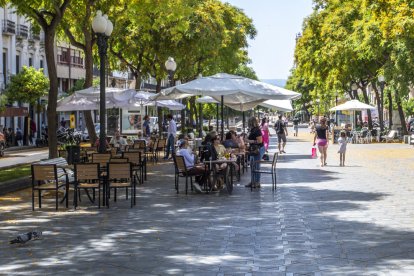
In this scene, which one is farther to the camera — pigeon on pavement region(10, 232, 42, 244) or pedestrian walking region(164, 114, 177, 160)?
pedestrian walking region(164, 114, 177, 160)

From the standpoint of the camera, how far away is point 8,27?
55.9 meters

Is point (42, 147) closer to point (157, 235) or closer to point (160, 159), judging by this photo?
point (160, 159)

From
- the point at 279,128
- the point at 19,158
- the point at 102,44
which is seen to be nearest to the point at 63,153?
the point at 102,44

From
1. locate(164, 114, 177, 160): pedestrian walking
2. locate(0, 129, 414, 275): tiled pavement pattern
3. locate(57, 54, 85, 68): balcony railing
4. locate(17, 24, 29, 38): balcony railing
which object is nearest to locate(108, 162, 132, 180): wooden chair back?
locate(0, 129, 414, 275): tiled pavement pattern

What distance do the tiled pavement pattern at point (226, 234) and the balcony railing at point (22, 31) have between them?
42210 millimetres

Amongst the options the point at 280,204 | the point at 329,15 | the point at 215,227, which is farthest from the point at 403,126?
the point at 215,227

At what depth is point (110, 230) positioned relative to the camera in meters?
11.9

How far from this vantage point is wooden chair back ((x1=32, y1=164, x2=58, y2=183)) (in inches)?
581

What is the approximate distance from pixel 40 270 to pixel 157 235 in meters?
2.68

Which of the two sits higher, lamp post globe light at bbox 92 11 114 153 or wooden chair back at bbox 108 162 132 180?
lamp post globe light at bbox 92 11 114 153

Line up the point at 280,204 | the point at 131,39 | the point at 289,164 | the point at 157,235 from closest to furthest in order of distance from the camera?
the point at 157,235 < the point at 280,204 < the point at 289,164 < the point at 131,39

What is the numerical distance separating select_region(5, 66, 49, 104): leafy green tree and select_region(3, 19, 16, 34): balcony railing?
412 cm

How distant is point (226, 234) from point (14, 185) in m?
9.42

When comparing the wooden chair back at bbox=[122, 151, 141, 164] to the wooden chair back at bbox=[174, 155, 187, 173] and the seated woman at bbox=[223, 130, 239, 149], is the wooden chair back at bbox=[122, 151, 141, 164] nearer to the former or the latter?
the wooden chair back at bbox=[174, 155, 187, 173]
